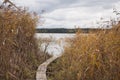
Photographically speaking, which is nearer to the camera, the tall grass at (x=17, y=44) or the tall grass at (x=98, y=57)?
the tall grass at (x=98, y=57)

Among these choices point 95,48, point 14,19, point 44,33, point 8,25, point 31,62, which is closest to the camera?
point 95,48

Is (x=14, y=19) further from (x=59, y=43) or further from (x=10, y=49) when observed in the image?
(x=59, y=43)

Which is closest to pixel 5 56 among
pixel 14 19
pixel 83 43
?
pixel 14 19

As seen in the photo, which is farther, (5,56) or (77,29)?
(77,29)

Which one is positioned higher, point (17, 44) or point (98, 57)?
point (17, 44)

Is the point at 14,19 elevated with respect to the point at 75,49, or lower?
elevated

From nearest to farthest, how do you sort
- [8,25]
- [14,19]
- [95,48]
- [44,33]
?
[95,48] → [8,25] → [14,19] → [44,33]

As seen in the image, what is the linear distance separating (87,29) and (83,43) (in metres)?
0.92

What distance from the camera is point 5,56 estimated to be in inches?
255

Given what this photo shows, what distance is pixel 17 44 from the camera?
749 cm

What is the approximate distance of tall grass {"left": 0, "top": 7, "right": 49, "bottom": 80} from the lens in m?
6.40

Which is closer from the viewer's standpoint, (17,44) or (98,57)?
(98,57)

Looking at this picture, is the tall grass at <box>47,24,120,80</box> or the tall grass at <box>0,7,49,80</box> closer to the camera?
the tall grass at <box>47,24,120,80</box>

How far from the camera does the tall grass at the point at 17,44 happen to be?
640cm
